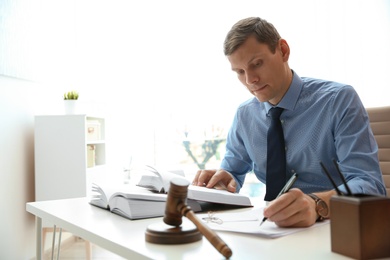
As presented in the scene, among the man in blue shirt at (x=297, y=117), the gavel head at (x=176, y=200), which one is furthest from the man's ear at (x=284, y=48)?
the gavel head at (x=176, y=200)

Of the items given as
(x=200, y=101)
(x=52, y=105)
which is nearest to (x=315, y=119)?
(x=52, y=105)

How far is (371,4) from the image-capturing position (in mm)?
4195

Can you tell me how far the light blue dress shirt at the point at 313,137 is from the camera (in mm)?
1215

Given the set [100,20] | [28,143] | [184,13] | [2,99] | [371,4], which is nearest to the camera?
[2,99]

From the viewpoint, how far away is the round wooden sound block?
78cm

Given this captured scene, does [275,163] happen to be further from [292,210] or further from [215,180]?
[292,210]

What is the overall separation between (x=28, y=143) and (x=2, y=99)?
473mm

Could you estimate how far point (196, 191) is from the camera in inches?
43.6

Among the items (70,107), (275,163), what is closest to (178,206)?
(275,163)

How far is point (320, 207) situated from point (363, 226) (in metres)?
0.32

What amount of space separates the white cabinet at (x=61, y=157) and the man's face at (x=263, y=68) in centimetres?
206

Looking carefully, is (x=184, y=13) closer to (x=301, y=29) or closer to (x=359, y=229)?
(x=301, y=29)

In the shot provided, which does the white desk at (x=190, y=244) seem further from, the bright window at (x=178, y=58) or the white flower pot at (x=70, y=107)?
the bright window at (x=178, y=58)

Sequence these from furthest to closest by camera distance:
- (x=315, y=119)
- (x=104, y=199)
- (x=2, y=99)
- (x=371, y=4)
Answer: (x=371, y=4)
(x=2, y=99)
(x=315, y=119)
(x=104, y=199)
